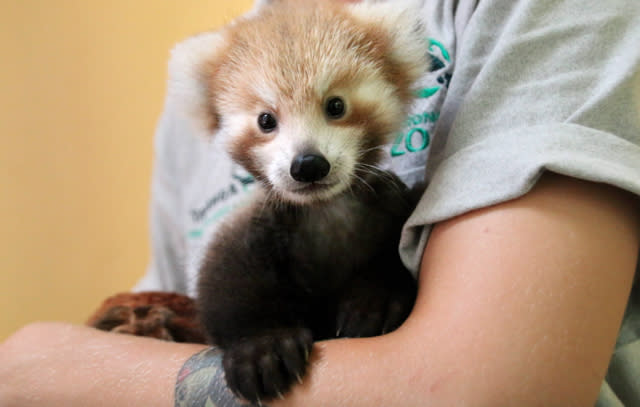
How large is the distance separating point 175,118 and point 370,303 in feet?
4.34

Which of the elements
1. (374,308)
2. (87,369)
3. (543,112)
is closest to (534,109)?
(543,112)

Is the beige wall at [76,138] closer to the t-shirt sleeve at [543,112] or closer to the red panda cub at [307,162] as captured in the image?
the red panda cub at [307,162]

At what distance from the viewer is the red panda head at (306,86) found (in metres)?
0.96

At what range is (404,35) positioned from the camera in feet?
3.51

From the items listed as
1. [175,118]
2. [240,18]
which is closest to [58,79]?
[175,118]

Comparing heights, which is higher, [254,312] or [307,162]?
[307,162]

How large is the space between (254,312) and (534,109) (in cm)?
64

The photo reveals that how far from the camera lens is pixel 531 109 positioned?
795mm

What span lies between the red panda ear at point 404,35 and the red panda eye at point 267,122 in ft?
0.97

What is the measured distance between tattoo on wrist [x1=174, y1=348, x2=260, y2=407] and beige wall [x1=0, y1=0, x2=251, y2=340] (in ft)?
6.66

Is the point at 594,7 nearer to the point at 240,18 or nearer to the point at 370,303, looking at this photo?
the point at 370,303

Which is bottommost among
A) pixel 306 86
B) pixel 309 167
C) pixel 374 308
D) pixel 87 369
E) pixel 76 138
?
pixel 76 138

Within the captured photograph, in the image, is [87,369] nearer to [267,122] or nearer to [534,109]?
[267,122]

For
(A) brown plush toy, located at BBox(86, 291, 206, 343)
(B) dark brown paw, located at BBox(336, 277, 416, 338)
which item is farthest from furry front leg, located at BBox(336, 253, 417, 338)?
(A) brown plush toy, located at BBox(86, 291, 206, 343)
